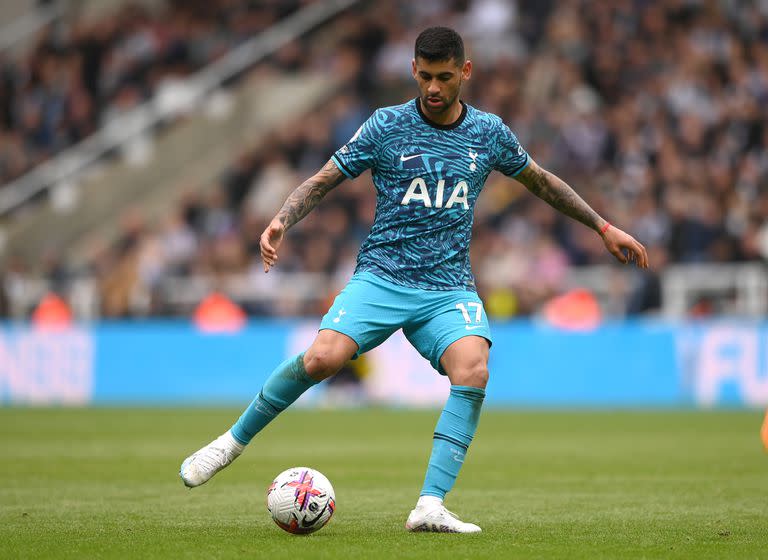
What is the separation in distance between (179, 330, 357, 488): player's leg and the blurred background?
498 inches

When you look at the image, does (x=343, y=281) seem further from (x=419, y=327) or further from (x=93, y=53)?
(x=419, y=327)

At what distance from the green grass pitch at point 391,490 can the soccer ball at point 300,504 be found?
0.28ft

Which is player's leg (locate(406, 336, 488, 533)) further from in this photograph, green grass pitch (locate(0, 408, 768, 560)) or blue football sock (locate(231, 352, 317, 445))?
blue football sock (locate(231, 352, 317, 445))

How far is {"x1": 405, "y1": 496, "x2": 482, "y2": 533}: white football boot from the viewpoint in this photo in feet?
22.3

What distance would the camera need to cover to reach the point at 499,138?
7.39m

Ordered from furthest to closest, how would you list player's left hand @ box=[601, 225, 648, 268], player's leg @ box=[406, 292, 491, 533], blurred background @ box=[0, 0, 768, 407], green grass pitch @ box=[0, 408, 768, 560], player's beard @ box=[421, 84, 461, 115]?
blurred background @ box=[0, 0, 768, 407] → player's left hand @ box=[601, 225, 648, 268] → player's beard @ box=[421, 84, 461, 115] → player's leg @ box=[406, 292, 491, 533] → green grass pitch @ box=[0, 408, 768, 560]

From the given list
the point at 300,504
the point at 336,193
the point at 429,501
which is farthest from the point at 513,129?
the point at 300,504

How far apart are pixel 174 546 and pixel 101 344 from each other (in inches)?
586

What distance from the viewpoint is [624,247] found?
7.41 metres

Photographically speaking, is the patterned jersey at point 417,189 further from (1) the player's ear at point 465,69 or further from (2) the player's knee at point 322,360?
(2) the player's knee at point 322,360

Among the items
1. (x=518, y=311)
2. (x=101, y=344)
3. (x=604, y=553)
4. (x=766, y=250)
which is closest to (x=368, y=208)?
(x=518, y=311)

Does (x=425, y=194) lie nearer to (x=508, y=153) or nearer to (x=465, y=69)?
(x=508, y=153)

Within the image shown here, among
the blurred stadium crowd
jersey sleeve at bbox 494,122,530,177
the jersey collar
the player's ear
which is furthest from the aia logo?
the blurred stadium crowd

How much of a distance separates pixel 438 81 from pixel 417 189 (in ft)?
1.88
